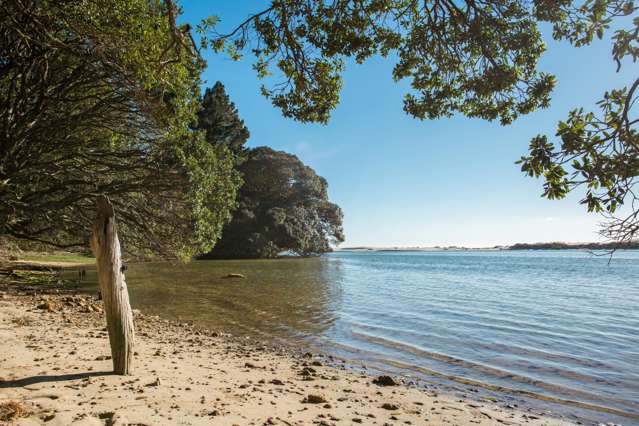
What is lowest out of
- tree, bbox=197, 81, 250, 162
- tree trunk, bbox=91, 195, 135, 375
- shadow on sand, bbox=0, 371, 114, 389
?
shadow on sand, bbox=0, 371, 114, 389

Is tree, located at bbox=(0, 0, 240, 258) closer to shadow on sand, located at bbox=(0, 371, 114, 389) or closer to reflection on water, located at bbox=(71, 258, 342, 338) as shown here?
reflection on water, located at bbox=(71, 258, 342, 338)

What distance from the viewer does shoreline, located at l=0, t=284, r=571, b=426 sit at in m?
4.25

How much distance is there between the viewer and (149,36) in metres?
6.55

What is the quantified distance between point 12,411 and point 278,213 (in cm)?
4539

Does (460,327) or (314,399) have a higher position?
(314,399)

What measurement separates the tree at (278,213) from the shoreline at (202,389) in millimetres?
40229

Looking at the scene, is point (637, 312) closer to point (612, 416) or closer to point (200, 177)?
point (612, 416)

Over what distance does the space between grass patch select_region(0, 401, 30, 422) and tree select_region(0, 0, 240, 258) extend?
14.1 ft

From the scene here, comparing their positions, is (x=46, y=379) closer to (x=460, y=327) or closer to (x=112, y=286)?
(x=112, y=286)

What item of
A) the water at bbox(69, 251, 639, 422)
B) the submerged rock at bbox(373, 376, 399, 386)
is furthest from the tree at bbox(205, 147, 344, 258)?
the submerged rock at bbox(373, 376, 399, 386)

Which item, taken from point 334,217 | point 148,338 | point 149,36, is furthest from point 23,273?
point 334,217

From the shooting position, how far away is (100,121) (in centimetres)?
1052

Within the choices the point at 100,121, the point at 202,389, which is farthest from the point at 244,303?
the point at 202,389

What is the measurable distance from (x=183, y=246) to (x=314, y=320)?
608 cm
